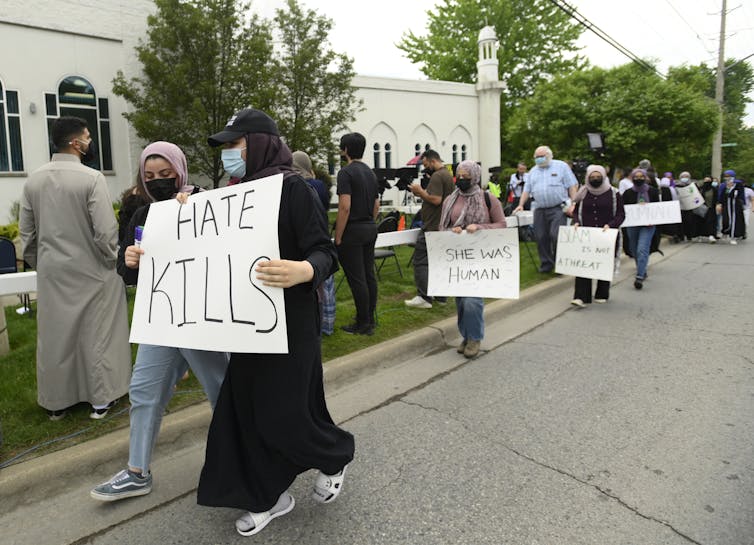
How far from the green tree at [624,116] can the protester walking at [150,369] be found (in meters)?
22.5

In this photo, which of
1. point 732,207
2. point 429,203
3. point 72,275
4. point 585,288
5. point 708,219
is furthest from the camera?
point 708,219

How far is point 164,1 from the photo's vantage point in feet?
54.9

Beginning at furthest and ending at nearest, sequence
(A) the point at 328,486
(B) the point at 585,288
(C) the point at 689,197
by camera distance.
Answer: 1. (C) the point at 689,197
2. (B) the point at 585,288
3. (A) the point at 328,486

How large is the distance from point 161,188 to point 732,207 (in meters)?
15.4

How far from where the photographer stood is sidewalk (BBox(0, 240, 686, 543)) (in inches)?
109

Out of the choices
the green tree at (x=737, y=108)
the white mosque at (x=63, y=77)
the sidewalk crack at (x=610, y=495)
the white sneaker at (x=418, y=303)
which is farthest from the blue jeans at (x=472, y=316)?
the green tree at (x=737, y=108)

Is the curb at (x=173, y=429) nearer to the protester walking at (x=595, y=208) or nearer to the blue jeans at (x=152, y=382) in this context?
the blue jeans at (x=152, y=382)

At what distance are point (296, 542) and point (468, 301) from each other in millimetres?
3063

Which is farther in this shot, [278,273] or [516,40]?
[516,40]

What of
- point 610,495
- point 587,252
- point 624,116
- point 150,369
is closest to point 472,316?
point 610,495

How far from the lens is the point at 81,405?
378 centimetres

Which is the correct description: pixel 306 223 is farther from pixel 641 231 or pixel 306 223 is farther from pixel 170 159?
pixel 641 231

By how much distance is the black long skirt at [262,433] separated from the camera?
237cm

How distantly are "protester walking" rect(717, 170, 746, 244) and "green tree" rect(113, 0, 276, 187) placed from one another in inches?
522
